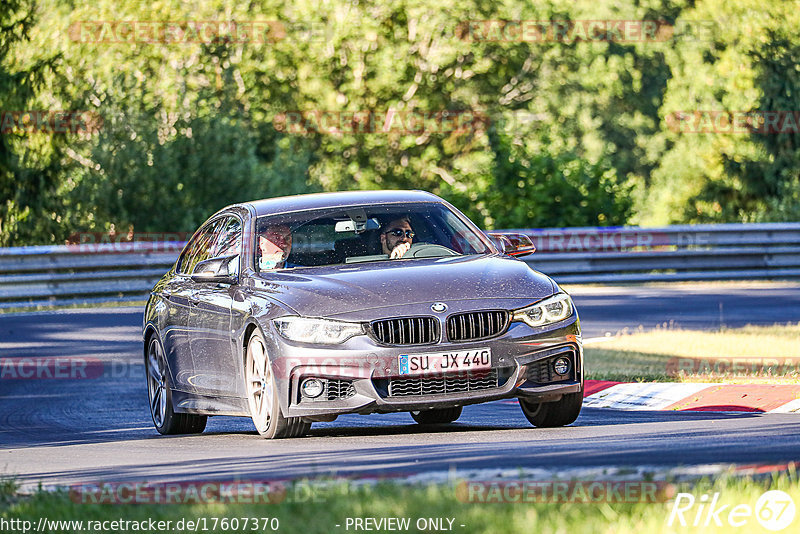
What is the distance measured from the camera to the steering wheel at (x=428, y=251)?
33.0 feet

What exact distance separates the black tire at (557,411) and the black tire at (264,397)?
1397 millimetres

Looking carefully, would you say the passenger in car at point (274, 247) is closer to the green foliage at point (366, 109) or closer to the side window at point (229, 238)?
the side window at point (229, 238)

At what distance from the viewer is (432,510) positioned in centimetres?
559

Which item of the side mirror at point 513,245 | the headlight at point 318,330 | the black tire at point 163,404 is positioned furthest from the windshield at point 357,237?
the black tire at point 163,404

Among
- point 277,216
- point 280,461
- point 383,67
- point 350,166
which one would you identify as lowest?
point 350,166

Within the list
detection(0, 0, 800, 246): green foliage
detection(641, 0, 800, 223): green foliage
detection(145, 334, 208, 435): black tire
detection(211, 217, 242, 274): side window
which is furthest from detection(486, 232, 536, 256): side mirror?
detection(641, 0, 800, 223): green foliage

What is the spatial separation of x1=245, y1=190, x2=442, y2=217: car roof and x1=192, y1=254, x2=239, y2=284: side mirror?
397mm

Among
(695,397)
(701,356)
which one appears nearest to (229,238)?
(695,397)

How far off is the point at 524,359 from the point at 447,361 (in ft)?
1.58

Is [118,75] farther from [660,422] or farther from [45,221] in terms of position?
[660,422]

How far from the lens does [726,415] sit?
10.1 m

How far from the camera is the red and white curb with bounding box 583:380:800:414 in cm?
1066

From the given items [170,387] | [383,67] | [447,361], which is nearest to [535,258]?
[170,387]

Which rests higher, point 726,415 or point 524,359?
point 524,359
